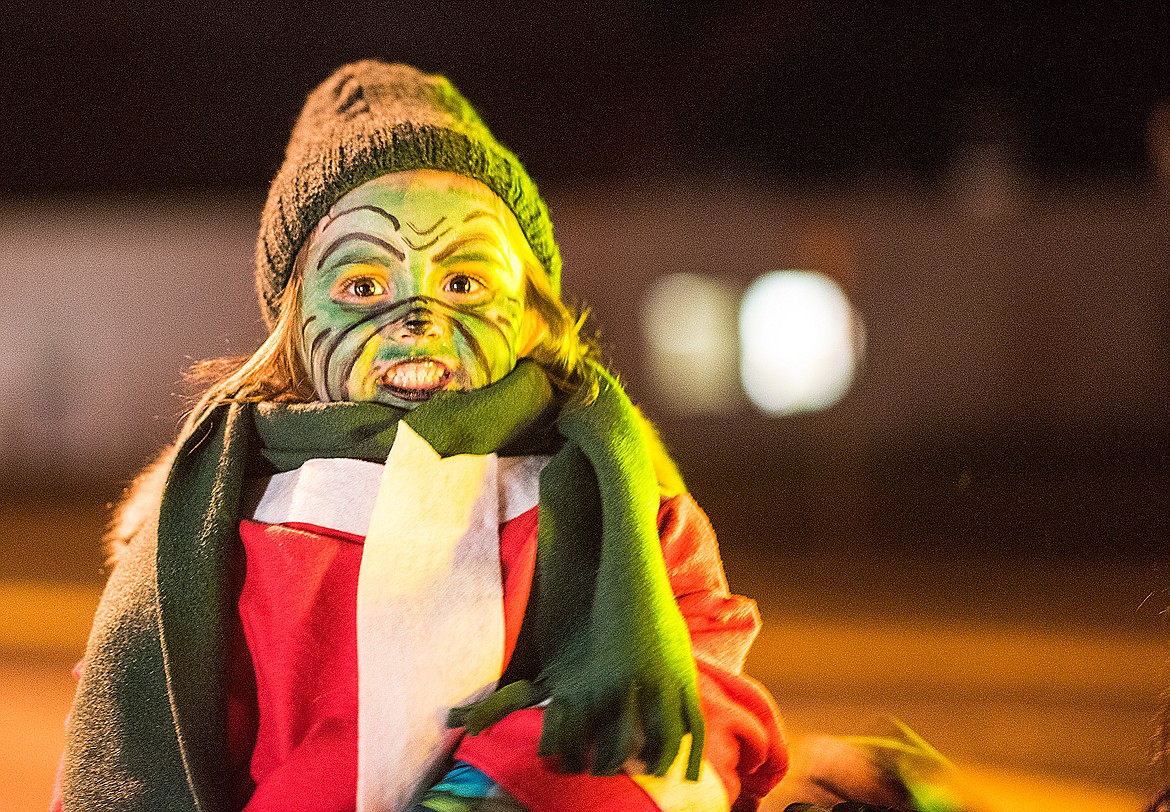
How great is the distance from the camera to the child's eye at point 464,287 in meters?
1.56

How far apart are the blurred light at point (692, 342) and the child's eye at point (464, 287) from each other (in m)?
13.0

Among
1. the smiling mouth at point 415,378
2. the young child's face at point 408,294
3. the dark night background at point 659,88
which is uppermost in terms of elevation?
the dark night background at point 659,88

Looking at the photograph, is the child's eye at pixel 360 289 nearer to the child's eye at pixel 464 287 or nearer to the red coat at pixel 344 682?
the child's eye at pixel 464 287

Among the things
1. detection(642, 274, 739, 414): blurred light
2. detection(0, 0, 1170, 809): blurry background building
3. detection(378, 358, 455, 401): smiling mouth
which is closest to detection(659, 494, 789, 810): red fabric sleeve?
detection(378, 358, 455, 401): smiling mouth

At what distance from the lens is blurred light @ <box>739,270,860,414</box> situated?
14961mm

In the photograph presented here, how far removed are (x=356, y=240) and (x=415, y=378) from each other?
207 millimetres

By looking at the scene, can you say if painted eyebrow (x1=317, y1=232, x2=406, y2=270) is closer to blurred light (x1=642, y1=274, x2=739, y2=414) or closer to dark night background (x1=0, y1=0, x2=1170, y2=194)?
dark night background (x1=0, y1=0, x2=1170, y2=194)

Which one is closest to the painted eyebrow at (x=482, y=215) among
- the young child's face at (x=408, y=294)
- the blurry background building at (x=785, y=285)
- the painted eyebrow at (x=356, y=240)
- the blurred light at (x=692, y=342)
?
the young child's face at (x=408, y=294)

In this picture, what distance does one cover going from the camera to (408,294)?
5.05 feet

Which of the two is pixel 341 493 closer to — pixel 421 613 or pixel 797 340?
pixel 421 613

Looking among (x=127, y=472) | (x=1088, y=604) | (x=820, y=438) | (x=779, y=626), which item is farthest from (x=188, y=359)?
(x=820, y=438)

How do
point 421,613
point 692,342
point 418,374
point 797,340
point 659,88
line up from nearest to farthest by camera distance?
point 421,613 → point 418,374 → point 659,88 → point 692,342 → point 797,340

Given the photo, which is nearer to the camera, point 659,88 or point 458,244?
point 458,244

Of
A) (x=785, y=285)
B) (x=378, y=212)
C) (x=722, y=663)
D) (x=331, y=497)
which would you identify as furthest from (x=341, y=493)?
(x=785, y=285)
